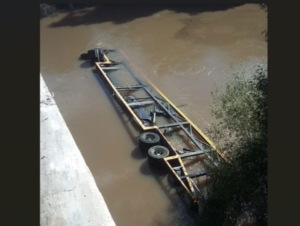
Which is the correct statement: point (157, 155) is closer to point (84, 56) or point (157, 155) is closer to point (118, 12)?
point (84, 56)

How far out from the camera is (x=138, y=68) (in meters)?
16.7

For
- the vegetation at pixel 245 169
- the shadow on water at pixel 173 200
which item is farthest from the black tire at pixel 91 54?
the vegetation at pixel 245 169

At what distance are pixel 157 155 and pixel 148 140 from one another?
855 mm

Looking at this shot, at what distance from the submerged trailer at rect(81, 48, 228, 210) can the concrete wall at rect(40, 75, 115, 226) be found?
87.4 inches

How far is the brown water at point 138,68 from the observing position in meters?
9.26

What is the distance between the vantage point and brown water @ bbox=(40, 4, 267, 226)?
9.26 metres

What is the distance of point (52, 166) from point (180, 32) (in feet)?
49.3

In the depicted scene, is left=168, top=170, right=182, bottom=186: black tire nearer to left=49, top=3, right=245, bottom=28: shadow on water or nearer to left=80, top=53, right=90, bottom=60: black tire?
left=80, top=53, right=90, bottom=60: black tire

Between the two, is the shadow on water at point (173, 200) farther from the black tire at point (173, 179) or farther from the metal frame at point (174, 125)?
the metal frame at point (174, 125)

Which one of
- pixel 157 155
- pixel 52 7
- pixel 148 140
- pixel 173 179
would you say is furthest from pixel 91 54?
pixel 52 7

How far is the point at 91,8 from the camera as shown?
27.3 meters

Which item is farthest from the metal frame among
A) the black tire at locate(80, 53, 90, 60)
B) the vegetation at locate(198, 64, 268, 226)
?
the black tire at locate(80, 53, 90, 60)

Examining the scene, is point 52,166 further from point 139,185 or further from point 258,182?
point 258,182

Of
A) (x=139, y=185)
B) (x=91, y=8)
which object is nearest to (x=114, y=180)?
(x=139, y=185)
